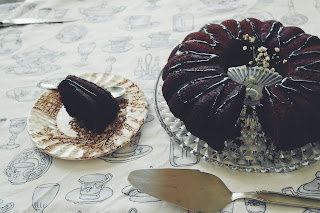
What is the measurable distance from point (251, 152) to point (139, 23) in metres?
0.90

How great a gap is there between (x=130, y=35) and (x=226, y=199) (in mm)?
910

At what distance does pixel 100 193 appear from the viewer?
0.81 m

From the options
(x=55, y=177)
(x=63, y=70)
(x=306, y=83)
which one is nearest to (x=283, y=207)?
(x=306, y=83)

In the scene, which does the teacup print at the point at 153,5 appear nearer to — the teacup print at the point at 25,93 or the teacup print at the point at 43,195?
the teacup print at the point at 25,93

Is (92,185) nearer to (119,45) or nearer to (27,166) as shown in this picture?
(27,166)

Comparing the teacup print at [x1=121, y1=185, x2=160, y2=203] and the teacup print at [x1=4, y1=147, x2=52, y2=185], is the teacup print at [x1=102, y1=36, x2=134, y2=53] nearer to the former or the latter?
the teacup print at [x1=4, y1=147, x2=52, y2=185]

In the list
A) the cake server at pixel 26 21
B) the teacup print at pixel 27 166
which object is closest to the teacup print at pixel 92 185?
the teacup print at pixel 27 166

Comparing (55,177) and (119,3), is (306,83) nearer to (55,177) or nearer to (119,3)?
(55,177)

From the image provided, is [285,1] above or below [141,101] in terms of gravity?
above

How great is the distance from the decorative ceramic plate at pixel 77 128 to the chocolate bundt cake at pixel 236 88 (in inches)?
5.6

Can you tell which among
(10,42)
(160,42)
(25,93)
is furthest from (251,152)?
(10,42)

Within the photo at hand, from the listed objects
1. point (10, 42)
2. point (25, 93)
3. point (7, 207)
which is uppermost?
point (10, 42)

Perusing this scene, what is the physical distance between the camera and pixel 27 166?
0.89m

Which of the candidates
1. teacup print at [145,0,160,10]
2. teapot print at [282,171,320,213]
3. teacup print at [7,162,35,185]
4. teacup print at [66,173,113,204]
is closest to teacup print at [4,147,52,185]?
teacup print at [7,162,35,185]
